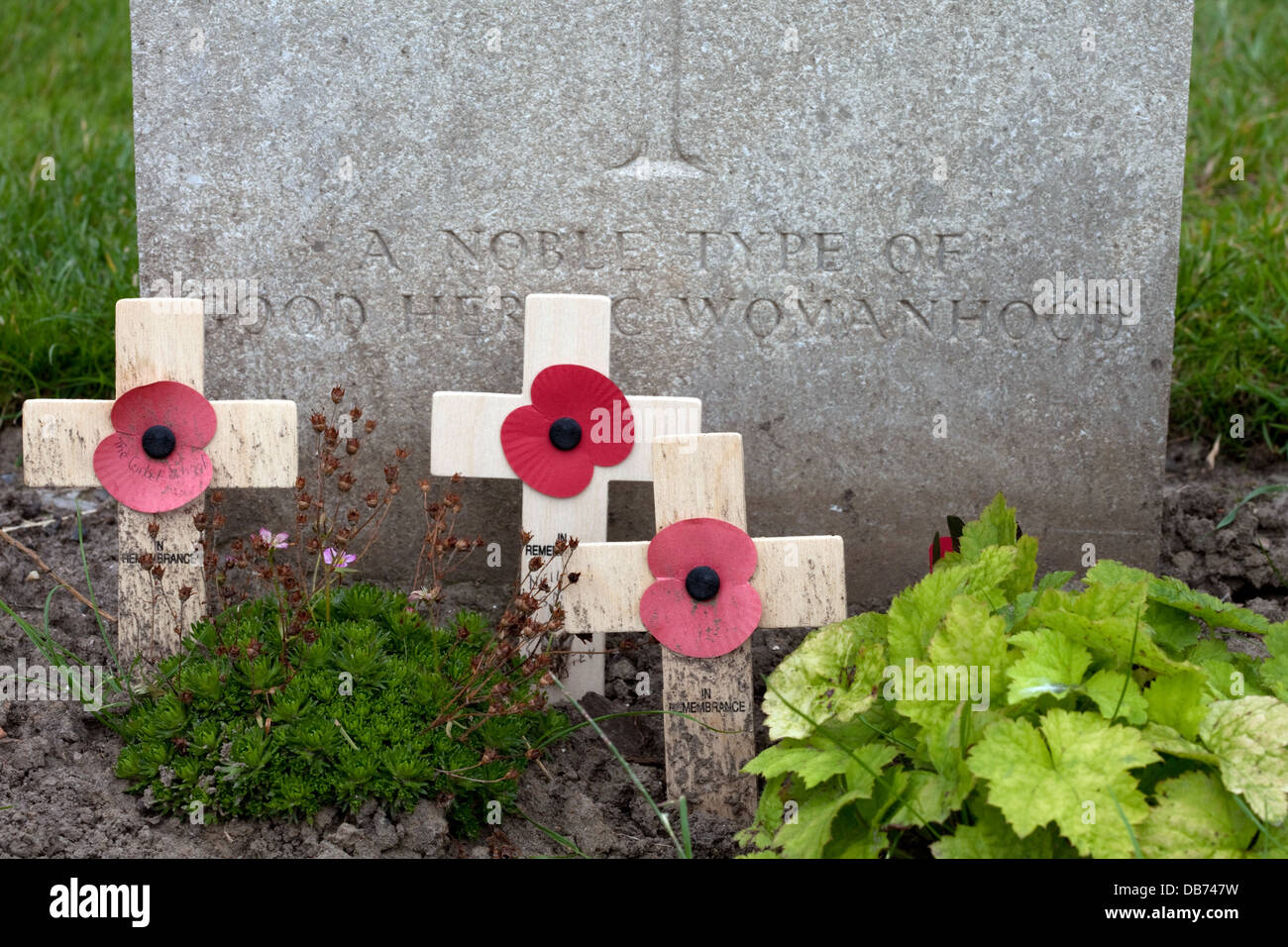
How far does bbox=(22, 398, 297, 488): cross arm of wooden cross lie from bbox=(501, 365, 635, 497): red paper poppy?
460 mm

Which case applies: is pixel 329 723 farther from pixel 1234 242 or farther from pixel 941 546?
pixel 1234 242

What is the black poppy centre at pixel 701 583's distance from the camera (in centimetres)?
217

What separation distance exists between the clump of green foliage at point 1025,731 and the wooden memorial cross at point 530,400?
0.67 m

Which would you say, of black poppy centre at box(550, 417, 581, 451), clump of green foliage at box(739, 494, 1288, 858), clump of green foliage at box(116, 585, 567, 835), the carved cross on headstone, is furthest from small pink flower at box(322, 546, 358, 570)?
the carved cross on headstone

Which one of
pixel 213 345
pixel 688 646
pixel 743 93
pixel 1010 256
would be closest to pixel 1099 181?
pixel 1010 256

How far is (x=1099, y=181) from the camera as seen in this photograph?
274 cm

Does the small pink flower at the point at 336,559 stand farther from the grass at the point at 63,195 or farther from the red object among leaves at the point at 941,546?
the grass at the point at 63,195

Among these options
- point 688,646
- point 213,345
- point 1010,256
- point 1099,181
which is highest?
point 1099,181

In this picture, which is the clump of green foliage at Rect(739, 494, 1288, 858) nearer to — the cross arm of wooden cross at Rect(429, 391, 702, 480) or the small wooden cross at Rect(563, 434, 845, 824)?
the small wooden cross at Rect(563, 434, 845, 824)

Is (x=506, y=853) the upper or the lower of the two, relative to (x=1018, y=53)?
lower

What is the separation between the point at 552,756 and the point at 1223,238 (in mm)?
3062

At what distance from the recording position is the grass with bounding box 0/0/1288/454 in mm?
3434
